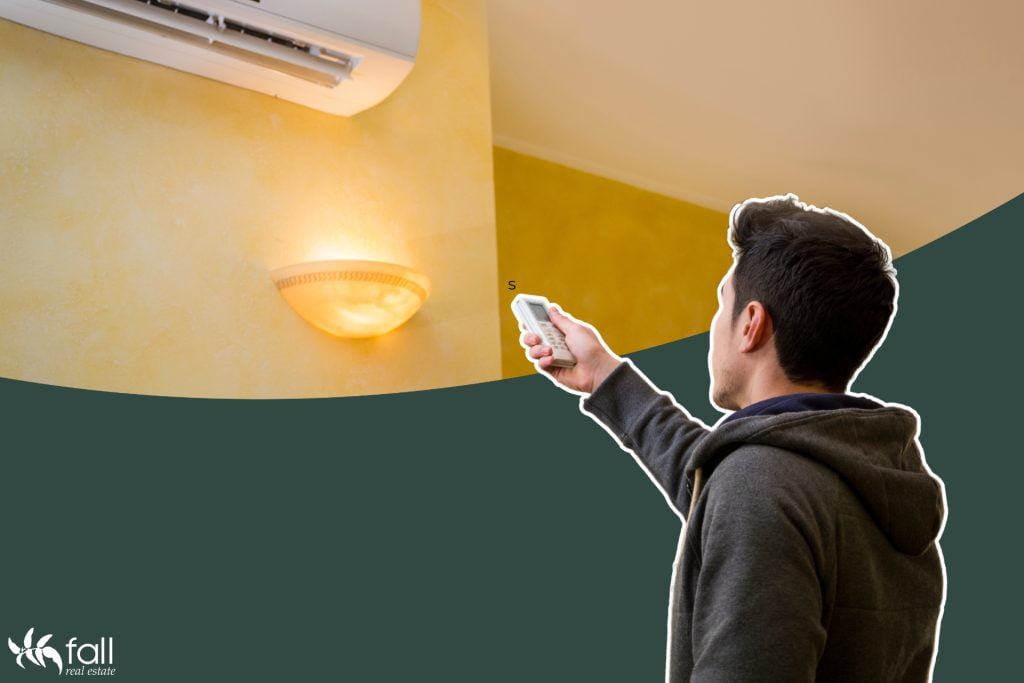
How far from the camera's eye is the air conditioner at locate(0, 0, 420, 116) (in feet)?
5.30

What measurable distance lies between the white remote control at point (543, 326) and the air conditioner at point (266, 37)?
0.86m

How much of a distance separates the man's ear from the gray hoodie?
86 mm

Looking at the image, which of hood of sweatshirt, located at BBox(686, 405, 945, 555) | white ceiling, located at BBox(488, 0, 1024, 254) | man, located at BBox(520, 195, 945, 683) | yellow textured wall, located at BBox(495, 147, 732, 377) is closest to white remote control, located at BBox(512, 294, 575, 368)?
man, located at BBox(520, 195, 945, 683)

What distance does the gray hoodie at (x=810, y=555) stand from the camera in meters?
0.64

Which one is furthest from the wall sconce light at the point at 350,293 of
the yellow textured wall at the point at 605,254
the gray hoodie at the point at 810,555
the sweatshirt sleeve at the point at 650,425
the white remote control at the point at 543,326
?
the yellow textured wall at the point at 605,254

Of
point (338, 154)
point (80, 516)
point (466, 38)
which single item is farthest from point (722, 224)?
point (80, 516)

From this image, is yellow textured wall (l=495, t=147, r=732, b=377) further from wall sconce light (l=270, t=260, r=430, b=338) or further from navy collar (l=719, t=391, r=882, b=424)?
navy collar (l=719, t=391, r=882, b=424)

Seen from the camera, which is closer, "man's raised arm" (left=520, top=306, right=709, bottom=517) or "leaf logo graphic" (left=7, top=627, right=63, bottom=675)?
"man's raised arm" (left=520, top=306, right=709, bottom=517)

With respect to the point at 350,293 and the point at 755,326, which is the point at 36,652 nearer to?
the point at 350,293

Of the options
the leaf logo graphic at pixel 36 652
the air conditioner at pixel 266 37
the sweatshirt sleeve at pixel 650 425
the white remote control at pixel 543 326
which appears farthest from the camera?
the air conditioner at pixel 266 37

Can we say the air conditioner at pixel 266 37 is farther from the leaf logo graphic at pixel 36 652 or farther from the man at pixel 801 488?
the man at pixel 801 488

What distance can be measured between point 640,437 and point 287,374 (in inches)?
38.9

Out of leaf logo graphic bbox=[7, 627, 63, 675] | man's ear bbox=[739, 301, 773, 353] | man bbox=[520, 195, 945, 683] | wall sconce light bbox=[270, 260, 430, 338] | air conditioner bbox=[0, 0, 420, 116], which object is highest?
air conditioner bbox=[0, 0, 420, 116]

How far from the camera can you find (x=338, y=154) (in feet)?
6.28
